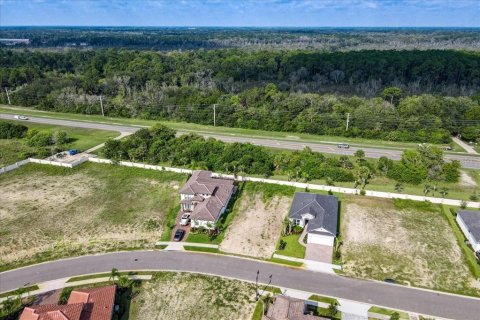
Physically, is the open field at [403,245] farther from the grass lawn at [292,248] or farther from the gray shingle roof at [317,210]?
the grass lawn at [292,248]

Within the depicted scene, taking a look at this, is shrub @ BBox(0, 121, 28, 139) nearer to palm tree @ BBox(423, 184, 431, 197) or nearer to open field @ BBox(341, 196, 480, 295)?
open field @ BBox(341, 196, 480, 295)

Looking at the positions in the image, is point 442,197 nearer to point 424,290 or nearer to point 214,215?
point 424,290

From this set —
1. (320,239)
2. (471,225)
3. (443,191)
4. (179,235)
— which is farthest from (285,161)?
(471,225)

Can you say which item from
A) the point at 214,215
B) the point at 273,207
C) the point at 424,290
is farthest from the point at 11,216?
the point at 424,290

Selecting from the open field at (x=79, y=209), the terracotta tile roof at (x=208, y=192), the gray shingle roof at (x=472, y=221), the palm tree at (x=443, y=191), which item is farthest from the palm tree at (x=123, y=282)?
the palm tree at (x=443, y=191)

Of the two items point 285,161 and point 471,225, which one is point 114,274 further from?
point 471,225
